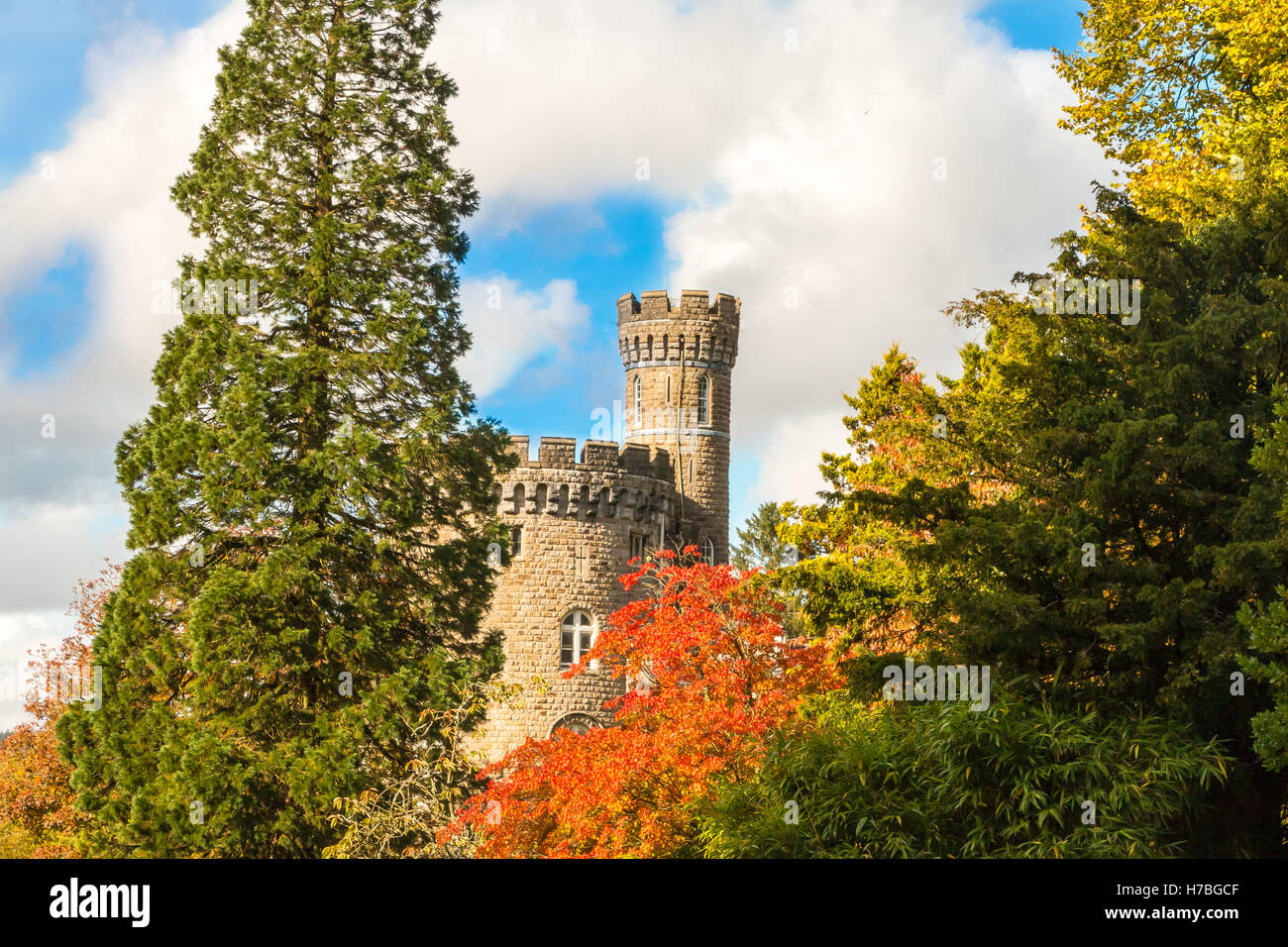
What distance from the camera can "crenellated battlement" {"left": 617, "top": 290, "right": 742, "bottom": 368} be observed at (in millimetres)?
40656

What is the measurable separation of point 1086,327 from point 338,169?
1085cm

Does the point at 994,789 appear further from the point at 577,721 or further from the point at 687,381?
the point at 687,381

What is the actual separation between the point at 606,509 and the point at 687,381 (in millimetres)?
6507

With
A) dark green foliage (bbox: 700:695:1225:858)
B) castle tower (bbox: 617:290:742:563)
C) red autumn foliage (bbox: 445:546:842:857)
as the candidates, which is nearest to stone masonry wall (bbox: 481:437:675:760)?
castle tower (bbox: 617:290:742:563)

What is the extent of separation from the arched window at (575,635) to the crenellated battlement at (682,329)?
9.73m

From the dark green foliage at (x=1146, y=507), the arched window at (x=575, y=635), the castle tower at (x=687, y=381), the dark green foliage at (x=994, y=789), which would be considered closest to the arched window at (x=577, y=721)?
A: the arched window at (x=575, y=635)

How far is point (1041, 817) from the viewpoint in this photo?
11.6 m

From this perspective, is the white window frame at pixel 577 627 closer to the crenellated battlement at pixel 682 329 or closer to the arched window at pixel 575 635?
the arched window at pixel 575 635

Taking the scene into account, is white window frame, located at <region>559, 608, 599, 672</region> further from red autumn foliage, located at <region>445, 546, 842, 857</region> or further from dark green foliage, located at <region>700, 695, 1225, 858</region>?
dark green foliage, located at <region>700, 695, 1225, 858</region>

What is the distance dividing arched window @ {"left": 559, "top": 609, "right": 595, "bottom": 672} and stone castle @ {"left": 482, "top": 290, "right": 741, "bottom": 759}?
27mm

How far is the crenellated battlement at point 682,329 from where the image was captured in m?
40.7

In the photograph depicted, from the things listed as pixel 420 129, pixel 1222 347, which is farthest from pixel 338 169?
pixel 1222 347

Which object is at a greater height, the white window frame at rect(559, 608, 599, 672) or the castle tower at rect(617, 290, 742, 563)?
the castle tower at rect(617, 290, 742, 563)

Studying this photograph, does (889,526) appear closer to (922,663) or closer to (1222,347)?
(922,663)
